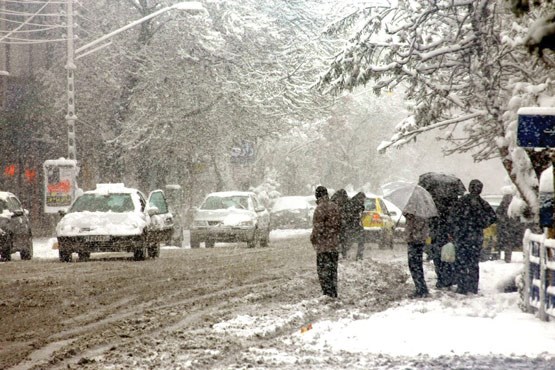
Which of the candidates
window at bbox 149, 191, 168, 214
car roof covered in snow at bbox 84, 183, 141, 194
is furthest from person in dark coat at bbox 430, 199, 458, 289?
window at bbox 149, 191, 168, 214

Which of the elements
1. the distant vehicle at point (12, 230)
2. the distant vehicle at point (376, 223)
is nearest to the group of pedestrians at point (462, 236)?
the distant vehicle at point (12, 230)

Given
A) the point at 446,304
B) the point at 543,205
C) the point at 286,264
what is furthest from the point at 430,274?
the point at 543,205

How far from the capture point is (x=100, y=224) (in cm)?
2270

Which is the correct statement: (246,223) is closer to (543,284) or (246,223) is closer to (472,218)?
(472,218)

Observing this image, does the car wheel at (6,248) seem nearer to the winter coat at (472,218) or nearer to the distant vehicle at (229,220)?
the distant vehicle at (229,220)

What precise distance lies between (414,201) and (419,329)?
4.19 meters

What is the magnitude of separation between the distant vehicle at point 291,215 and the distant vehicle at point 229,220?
47.3 feet

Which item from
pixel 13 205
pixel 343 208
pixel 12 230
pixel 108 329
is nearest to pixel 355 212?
pixel 343 208

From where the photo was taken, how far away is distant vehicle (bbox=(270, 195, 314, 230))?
4566 centimetres

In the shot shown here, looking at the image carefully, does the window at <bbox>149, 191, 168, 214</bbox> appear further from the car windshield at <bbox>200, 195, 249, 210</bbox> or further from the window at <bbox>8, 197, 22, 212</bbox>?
the car windshield at <bbox>200, 195, 249, 210</bbox>

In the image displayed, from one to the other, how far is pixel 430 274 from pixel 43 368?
12.9 m

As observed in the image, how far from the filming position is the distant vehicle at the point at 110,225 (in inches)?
891

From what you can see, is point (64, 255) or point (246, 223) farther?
point (246, 223)

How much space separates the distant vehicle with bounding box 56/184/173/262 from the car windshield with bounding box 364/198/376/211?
7850 millimetres
